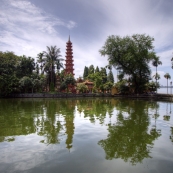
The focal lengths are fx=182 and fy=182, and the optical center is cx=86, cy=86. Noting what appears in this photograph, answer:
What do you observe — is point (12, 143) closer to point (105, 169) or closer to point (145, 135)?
point (105, 169)

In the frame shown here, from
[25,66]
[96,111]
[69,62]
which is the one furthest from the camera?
[69,62]

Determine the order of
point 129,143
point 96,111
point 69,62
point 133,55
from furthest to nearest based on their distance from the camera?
point 69,62
point 133,55
point 96,111
point 129,143

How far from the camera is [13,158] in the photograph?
5262mm

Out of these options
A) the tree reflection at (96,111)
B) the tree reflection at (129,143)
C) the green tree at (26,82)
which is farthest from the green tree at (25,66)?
the tree reflection at (129,143)

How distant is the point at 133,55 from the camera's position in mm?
41312

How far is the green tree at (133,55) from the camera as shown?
42062 mm

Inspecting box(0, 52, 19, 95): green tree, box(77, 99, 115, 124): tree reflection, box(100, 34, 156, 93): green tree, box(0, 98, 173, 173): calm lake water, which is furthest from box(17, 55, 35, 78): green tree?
box(0, 98, 173, 173): calm lake water

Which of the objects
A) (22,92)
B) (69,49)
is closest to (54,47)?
(69,49)

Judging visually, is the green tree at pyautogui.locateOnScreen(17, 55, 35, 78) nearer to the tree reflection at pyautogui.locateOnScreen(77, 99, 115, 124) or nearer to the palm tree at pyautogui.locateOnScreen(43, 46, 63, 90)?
the palm tree at pyautogui.locateOnScreen(43, 46, 63, 90)

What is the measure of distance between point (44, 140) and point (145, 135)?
14.0 ft

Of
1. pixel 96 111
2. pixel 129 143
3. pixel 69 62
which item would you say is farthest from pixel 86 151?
pixel 69 62

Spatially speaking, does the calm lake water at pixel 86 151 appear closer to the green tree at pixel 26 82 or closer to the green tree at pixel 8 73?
the green tree at pixel 8 73

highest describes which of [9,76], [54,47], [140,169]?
[54,47]

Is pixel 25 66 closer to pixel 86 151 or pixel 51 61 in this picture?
pixel 51 61
